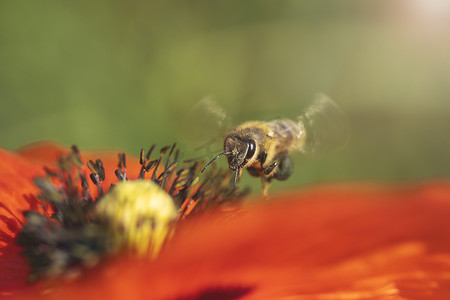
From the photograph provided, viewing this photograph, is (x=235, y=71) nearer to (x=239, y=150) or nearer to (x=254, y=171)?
(x=254, y=171)

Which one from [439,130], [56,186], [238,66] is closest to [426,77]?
[439,130]

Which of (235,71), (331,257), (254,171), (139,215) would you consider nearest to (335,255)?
(331,257)

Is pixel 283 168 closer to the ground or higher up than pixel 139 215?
higher up

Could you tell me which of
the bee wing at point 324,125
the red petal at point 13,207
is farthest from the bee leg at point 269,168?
the red petal at point 13,207

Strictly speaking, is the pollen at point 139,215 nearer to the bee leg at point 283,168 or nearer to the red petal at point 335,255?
the red petal at point 335,255

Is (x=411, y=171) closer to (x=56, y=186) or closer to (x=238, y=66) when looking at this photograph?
(x=238, y=66)

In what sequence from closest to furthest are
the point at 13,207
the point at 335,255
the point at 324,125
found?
1. the point at 335,255
2. the point at 13,207
3. the point at 324,125

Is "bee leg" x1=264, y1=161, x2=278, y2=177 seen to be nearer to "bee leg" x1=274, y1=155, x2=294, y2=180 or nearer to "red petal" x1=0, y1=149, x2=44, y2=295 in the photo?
"bee leg" x1=274, y1=155, x2=294, y2=180
